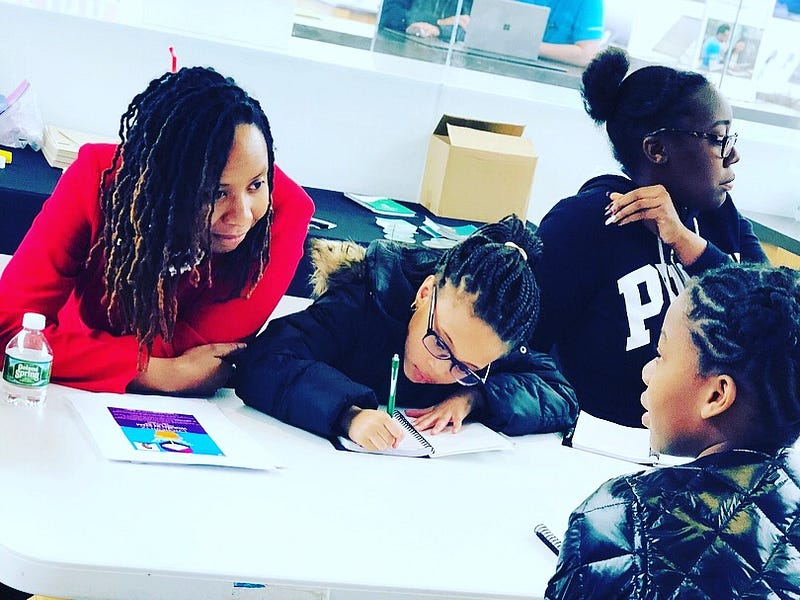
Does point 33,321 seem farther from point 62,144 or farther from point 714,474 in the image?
point 62,144

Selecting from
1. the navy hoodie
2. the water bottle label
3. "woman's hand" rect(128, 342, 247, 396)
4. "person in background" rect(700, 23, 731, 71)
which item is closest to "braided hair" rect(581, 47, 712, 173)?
the navy hoodie

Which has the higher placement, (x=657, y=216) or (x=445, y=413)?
(x=657, y=216)

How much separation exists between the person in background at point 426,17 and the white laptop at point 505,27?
38 millimetres

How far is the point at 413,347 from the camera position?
1.88 metres

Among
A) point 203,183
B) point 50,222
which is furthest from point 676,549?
point 50,222

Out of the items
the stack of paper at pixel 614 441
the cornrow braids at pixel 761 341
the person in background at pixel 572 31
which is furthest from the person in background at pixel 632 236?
the person in background at pixel 572 31

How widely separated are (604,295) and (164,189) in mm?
1000

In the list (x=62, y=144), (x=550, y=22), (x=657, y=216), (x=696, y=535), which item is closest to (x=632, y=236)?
(x=657, y=216)

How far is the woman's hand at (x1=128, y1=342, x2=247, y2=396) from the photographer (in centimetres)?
175

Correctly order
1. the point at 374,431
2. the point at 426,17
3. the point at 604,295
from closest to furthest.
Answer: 1. the point at 374,431
2. the point at 604,295
3. the point at 426,17

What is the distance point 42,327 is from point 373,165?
1.99 m

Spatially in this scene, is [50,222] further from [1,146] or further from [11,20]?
[11,20]

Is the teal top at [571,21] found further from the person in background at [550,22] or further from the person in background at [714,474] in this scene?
the person in background at [714,474]

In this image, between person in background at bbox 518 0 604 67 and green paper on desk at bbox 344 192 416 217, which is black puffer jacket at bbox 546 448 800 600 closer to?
green paper on desk at bbox 344 192 416 217
